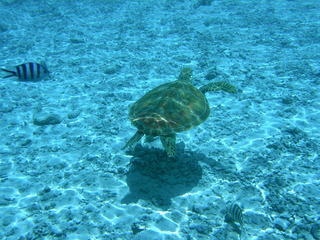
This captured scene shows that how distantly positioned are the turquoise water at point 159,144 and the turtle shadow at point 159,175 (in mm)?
24

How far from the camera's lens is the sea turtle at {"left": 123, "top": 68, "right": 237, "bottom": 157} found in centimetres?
445

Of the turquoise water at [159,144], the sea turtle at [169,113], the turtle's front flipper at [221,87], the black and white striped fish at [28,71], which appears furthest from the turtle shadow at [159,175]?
the black and white striped fish at [28,71]

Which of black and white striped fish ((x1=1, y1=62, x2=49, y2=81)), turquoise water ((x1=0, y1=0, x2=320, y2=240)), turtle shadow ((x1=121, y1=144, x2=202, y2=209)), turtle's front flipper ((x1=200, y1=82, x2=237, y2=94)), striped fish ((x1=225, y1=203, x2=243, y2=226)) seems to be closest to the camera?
striped fish ((x1=225, y1=203, x2=243, y2=226))

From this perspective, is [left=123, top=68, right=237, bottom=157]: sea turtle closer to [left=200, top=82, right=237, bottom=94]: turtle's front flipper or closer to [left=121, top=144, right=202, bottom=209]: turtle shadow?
[left=200, top=82, right=237, bottom=94]: turtle's front flipper

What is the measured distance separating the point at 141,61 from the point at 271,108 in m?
5.13

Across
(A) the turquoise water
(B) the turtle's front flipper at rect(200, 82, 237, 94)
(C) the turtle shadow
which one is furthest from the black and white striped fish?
(B) the turtle's front flipper at rect(200, 82, 237, 94)

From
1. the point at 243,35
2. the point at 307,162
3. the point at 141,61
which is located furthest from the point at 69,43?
the point at 307,162

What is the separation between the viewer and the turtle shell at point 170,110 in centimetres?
446

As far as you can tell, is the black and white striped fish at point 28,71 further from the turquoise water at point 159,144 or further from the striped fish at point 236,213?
the striped fish at point 236,213

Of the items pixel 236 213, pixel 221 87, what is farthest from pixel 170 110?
pixel 236 213

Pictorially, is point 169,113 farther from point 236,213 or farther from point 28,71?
point 28,71

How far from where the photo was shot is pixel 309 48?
415 inches

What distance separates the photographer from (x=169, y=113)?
464 cm

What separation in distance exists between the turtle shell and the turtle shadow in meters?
1.09
